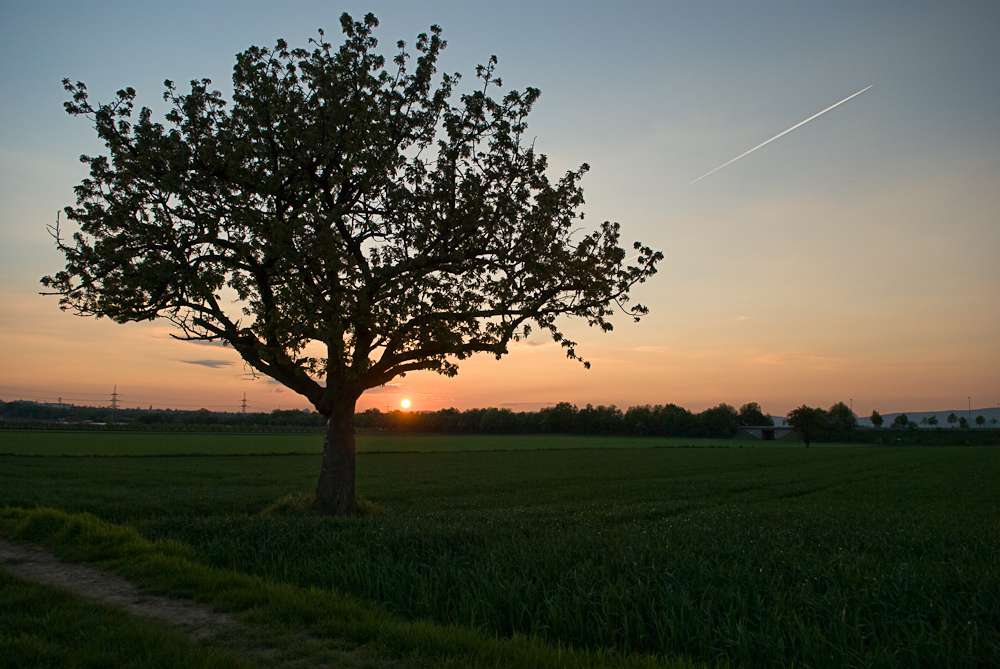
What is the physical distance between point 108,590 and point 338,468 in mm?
10249

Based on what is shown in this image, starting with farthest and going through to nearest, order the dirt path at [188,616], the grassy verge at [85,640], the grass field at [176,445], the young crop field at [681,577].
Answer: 1. the grass field at [176,445]
2. the young crop field at [681,577]
3. the dirt path at [188,616]
4. the grassy verge at [85,640]

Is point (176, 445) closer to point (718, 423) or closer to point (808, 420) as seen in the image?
point (808, 420)

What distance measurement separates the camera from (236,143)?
1656 centimetres


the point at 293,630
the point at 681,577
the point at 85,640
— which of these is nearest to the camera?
the point at 85,640

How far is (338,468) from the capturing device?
18.4 m

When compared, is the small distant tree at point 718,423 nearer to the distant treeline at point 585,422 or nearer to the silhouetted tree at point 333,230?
the distant treeline at point 585,422

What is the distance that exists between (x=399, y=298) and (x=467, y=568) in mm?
→ 9616

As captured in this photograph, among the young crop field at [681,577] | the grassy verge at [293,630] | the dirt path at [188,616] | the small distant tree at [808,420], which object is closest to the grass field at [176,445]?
the small distant tree at [808,420]

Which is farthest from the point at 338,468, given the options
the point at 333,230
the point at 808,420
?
the point at 808,420

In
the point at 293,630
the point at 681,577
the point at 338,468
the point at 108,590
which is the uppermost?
the point at 338,468

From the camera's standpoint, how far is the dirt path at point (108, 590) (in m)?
6.89

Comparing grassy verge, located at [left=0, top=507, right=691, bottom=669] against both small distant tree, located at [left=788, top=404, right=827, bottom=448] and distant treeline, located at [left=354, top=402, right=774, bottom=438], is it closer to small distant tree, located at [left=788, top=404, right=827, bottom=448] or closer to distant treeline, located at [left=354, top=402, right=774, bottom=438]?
small distant tree, located at [left=788, top=404, right=827, bottom=448]

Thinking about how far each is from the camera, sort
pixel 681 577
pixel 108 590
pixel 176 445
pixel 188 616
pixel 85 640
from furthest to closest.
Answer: pixel 176 445
pixel 108 590
pixel 681 577
pixel 188 616
pixel 85 640

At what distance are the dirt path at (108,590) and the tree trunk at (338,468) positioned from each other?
26.8 feet
